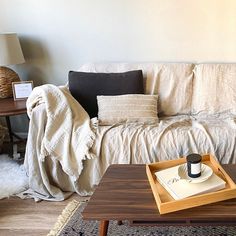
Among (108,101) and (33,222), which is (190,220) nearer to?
(33,222)

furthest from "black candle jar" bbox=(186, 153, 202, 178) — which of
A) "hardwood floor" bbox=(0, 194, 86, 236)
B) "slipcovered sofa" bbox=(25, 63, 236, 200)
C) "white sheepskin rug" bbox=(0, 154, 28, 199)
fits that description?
"white sheepskin rug" bbox=(0, 154, 28, 199)

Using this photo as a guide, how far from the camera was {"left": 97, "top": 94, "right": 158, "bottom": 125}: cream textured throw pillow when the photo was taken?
2352 mm

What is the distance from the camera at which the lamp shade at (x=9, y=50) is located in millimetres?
2645

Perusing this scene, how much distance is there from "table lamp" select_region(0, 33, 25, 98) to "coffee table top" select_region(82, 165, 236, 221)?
5.08 ft

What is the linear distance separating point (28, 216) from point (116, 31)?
171 cm

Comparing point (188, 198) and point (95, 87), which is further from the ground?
point (95, 87)

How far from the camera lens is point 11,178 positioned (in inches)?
97.9

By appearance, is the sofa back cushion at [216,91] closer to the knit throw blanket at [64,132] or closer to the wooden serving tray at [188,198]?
the knit throw blanket at [64,132]

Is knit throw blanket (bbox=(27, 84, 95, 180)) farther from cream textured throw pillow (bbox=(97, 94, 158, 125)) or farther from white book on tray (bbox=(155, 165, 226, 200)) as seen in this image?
white book on tray (bbox=(155, 165, 226, 200))

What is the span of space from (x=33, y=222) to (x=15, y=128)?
4.95 ft

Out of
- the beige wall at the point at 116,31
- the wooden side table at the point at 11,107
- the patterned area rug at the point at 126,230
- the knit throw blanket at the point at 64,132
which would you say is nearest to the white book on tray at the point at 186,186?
the patterned area rug at the point at 126,230

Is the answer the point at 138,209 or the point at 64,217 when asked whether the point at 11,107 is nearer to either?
the point at 64,217

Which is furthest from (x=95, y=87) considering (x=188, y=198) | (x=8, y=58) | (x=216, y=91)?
(x=188, y=198)

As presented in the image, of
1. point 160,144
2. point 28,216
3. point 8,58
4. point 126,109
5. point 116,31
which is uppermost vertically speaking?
point 116,31
